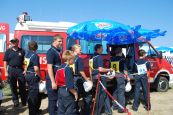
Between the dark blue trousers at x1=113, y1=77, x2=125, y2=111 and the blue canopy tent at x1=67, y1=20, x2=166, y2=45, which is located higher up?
the blue canopy tent at x1=67, y1=20, x2=166, y2=45

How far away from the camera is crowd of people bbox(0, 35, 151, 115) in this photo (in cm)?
559

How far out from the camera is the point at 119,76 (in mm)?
8430

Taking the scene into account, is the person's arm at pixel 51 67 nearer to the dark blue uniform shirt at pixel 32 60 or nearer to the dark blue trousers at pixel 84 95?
the dark blue uniform shirt at pixel 32 60

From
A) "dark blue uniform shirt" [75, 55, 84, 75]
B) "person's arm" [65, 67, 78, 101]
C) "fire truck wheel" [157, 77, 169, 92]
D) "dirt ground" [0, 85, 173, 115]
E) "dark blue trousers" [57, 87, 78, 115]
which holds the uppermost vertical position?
"dark blue uniform shirt" [75, 55, 84, 75]

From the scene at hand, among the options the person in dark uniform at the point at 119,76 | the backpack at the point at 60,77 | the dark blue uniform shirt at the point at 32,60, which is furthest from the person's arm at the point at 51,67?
the person in dark uniform at the point at 119,76

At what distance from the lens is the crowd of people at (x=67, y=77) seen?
5586 millimetres

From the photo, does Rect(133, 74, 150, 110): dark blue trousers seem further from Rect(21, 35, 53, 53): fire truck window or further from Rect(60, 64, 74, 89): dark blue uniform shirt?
Rect(60, 64, 74, 89): dark blue uniform shirt

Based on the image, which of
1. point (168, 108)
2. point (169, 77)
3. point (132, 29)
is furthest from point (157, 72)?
point (132, 29)

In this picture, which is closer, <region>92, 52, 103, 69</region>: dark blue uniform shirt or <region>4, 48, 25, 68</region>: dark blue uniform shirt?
<region>92, 52, 103, 69</region>: dark blue uniform shirt

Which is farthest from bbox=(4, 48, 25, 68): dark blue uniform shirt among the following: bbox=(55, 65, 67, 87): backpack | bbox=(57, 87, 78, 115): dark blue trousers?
bbox=(57, 87, 78, 115): dark blue trousers

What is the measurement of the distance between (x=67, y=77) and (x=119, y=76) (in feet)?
10.8

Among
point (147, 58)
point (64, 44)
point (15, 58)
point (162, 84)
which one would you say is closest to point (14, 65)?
point (15, 58)

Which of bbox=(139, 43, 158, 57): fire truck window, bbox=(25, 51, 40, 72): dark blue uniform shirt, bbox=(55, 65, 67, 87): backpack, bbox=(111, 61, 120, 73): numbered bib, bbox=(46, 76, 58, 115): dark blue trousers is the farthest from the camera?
bbox=(139, 43, 158, 57): fire truck window

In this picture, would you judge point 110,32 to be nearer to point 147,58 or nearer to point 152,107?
point 152,107
